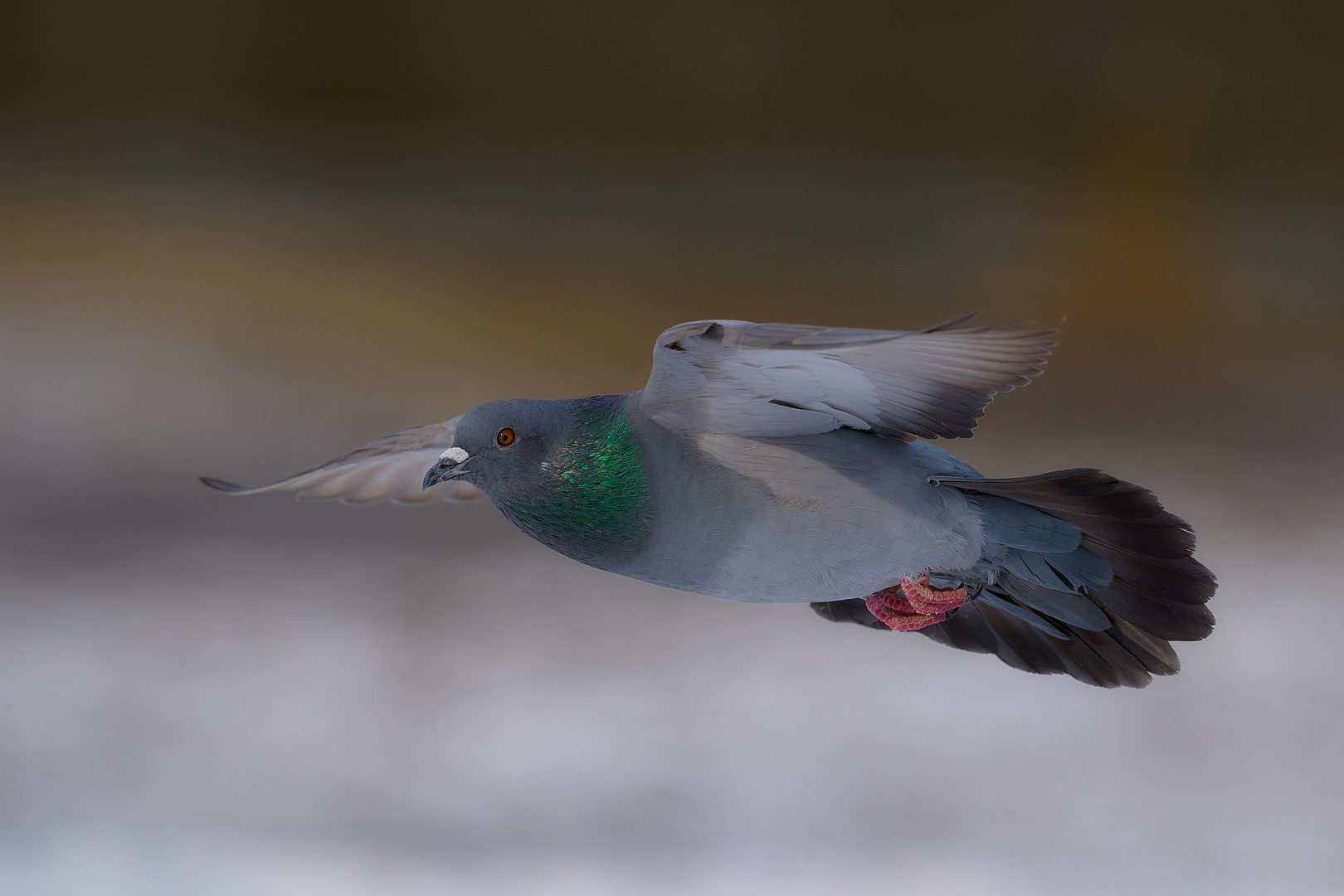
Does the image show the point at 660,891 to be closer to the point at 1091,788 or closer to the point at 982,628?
the point at 1091,788

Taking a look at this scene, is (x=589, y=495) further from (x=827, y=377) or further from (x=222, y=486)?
(x=222, y=486)

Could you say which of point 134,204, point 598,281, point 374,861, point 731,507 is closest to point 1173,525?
point 731,507

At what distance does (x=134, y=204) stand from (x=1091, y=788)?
3254 millimetres

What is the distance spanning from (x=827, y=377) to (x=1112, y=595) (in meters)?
0.47

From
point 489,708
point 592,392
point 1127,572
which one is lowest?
point 489,708

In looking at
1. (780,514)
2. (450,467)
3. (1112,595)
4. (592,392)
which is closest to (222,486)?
(450,467)

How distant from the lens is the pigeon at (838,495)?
3.46ft

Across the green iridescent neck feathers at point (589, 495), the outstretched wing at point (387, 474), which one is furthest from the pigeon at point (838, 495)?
the outstretched wing at point (387, 474)

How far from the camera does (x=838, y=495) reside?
1.13m

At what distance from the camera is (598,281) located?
11.6ft

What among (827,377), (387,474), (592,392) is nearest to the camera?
(827,377)

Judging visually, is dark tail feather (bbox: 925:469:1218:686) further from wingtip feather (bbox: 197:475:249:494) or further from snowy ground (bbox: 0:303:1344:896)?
snowy ground (bbox: 0:303:1344:896)

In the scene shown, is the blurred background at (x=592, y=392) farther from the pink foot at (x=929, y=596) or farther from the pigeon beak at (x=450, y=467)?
the pigeon beak at (x=450, y=467)

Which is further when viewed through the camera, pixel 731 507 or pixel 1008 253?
pixel 1008 253
